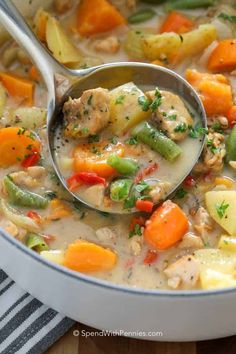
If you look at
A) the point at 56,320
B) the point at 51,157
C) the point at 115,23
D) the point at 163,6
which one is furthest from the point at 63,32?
the point at 56,320

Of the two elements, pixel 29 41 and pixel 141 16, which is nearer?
pixel 29 41

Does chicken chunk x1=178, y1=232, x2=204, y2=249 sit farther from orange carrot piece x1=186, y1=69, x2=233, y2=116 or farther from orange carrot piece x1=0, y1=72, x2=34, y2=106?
orange carrot piece x1=0, y1=72, x2=34, y2=106

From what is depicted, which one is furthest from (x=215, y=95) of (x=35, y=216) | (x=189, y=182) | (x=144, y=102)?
(x=35, y=216)

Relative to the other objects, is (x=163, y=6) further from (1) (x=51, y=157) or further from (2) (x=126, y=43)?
(1) (x=51, y=157)

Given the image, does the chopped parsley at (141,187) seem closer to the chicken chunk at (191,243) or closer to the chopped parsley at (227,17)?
the chicken chunk at (191,243)

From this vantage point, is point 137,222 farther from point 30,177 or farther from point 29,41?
point 29,41

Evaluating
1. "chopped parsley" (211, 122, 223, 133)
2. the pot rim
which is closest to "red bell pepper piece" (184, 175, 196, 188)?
"chopped parsley" (211, 122, 223, 133)

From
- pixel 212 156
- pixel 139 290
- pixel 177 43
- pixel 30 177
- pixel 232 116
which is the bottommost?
pixel 232 116
